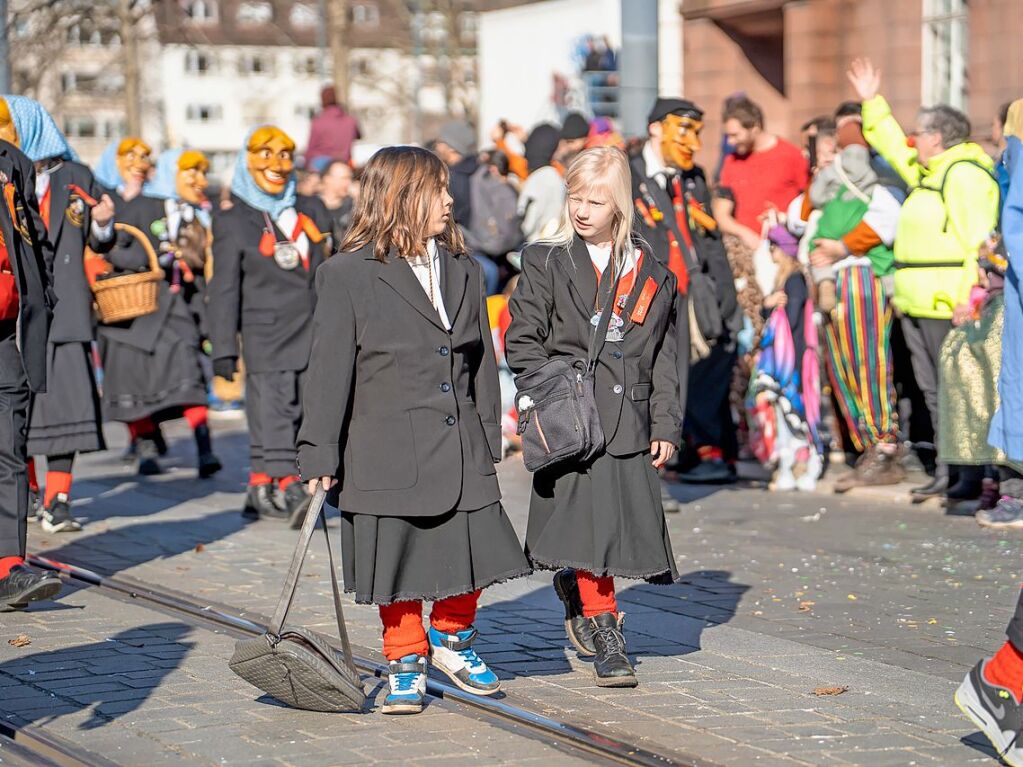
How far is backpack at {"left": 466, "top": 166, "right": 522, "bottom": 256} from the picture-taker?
1466 cm

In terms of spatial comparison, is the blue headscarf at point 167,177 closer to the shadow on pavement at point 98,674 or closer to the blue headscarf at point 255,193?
the blue headscarf at point 255,193

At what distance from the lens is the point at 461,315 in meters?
6.55

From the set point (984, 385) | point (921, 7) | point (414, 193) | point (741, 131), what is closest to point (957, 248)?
point (984, 385)

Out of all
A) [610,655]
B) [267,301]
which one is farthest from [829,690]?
[267,301]

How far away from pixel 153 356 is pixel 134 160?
1.60 meters

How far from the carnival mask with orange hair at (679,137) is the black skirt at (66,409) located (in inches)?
138

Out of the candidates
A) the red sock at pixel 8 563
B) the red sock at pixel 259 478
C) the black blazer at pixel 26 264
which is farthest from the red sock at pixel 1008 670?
the red sock at pixel 259 478

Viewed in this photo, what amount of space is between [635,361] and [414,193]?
107 centimetres

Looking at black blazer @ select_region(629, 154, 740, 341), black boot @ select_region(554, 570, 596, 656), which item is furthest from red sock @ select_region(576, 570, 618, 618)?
black blazer @ select_region(629, 154, 740, 341)

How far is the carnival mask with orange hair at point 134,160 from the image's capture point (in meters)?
13.6

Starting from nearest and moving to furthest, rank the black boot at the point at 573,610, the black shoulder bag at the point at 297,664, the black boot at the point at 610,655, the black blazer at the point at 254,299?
the black shoulder bag at the point at 297,664 → the black boot at the point at 610,655 → the black boot at the point at 573,610 → the black blazer at the point at 254,299

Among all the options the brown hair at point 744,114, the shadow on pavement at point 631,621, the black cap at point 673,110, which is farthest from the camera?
the brown hair at point 744,114

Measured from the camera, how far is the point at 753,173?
541 inches

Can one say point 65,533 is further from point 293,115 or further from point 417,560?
point 293,115
